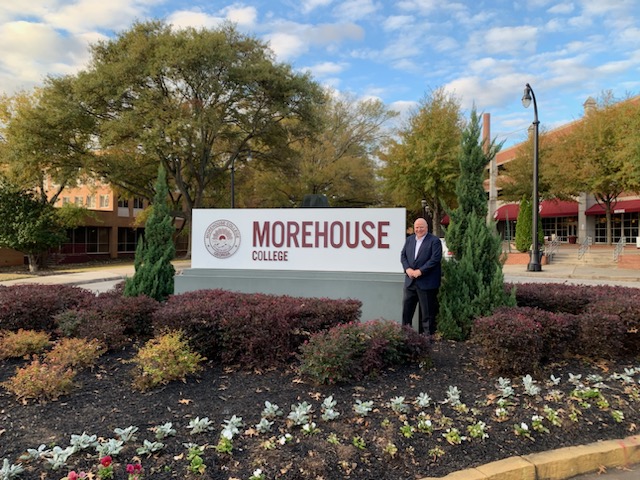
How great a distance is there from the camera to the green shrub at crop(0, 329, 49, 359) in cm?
475

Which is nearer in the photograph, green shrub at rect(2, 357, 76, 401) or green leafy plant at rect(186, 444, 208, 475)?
green leafy plant at rect(186, 444, 208, 475)

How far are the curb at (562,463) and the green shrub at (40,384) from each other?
2891mm

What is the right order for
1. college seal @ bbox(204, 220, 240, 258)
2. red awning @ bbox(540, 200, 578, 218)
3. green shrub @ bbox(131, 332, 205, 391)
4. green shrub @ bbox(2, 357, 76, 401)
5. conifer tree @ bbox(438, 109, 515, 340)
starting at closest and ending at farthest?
green shrub @ bbox(2, 357, 76, 401), green shrub @ bbox(131, 332, 205, 391), conifer tree @ bbox(438, 109, 515, 340), college seal @ bbox(204, 220, 240, 258), red awning @ bbox(540, 200, 578, 218)

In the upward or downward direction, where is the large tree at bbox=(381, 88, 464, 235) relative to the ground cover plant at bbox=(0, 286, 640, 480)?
upward

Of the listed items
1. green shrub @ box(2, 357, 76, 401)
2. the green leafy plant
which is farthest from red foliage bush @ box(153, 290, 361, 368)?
the green leafy plant

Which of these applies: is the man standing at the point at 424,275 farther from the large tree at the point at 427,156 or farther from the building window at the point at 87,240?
the building window at the point at 87,240

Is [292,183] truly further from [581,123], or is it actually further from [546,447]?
[546,447]

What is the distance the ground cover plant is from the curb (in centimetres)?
9

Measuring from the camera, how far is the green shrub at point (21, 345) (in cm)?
475

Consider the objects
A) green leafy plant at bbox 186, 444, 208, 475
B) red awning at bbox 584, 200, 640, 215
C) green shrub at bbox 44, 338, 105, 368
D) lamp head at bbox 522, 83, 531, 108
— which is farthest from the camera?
red awning at bbox 584, 200, 640, 215

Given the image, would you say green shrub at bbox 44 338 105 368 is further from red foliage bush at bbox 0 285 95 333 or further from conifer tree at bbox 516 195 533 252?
conifer tree at bbox 516 195 533 252

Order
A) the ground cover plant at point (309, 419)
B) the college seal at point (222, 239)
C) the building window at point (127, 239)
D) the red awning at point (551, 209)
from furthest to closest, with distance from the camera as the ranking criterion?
the building window at point (127, 239), the red awning at point (551, 209), the college seal at point (222, 239), the ground cover plant at point (309, 419)

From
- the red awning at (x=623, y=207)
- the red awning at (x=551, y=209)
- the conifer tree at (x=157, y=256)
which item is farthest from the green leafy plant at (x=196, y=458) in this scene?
the red awning at (x=551, y=209)

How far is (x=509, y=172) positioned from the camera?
37.8 meters
